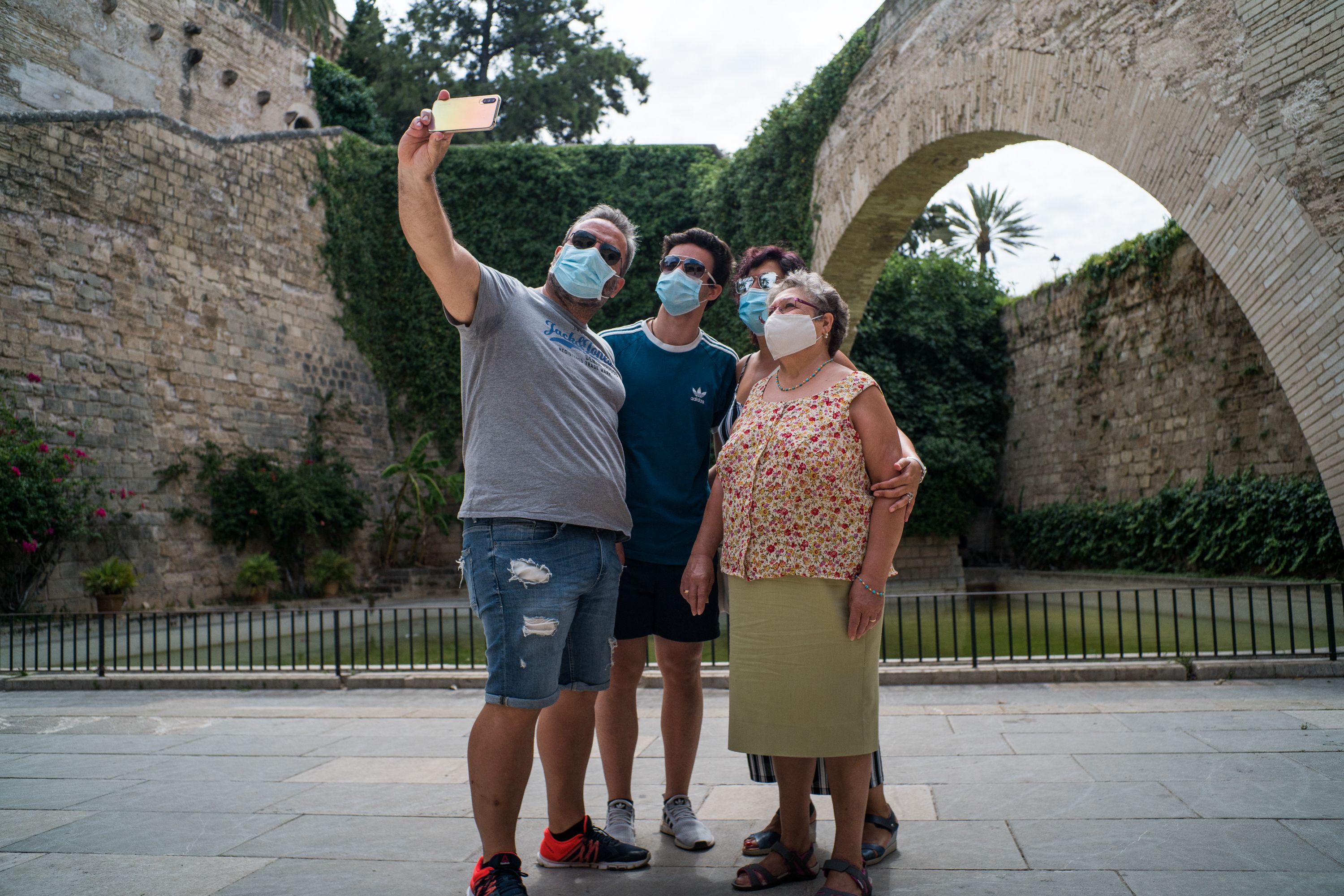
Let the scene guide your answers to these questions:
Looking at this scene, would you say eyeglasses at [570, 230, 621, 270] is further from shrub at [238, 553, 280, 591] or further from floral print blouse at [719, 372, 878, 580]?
shrub at [238, 553, 280, 591]

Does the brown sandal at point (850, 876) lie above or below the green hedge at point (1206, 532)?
below

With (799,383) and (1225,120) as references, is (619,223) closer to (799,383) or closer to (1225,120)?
(799,383)

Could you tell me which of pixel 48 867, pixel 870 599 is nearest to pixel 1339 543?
pixel 870 599

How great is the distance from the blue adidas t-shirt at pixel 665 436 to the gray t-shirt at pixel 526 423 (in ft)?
1.04

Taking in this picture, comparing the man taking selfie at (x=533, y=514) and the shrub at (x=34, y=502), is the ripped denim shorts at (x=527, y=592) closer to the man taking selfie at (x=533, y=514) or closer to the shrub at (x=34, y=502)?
the man taking selfie at (x=533, y=514)

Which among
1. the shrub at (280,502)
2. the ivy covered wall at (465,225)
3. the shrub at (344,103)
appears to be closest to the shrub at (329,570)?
the shrub at (280,502)

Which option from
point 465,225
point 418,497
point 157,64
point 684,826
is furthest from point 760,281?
point 157,64

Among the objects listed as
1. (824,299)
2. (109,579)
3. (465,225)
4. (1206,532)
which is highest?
(465,225)

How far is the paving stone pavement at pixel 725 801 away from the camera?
2.62 metres

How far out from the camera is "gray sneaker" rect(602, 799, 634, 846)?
9.69 ft

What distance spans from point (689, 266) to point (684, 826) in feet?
6.15

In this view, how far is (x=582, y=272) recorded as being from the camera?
2.86 m

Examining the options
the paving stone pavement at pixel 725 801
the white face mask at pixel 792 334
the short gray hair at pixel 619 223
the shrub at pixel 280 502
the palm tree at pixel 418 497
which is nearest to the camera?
the paving stone pavement at pixel 725 801

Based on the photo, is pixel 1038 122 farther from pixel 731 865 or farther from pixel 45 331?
pixel 45 331
